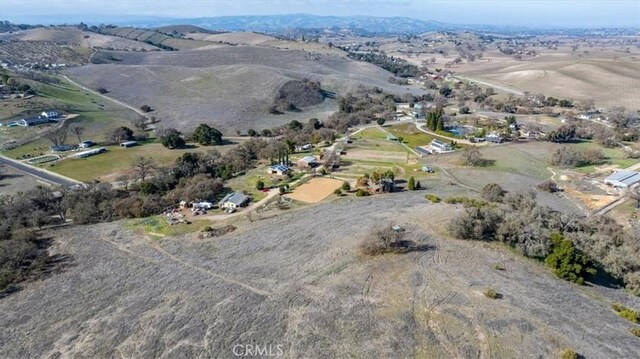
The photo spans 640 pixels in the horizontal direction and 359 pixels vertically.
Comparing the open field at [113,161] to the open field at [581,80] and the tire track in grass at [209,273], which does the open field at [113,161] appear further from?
the open field at [581,80]

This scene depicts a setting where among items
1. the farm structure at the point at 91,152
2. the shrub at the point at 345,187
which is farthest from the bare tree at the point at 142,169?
the shrub at the point at 345,187

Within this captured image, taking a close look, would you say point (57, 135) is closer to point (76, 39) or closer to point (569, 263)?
point (569, 263)

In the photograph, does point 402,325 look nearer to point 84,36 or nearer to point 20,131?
point 20,131

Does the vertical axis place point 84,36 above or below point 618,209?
above

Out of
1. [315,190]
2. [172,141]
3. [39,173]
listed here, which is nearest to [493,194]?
[315,190]

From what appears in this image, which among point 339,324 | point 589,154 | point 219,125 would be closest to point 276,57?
point 219,125
